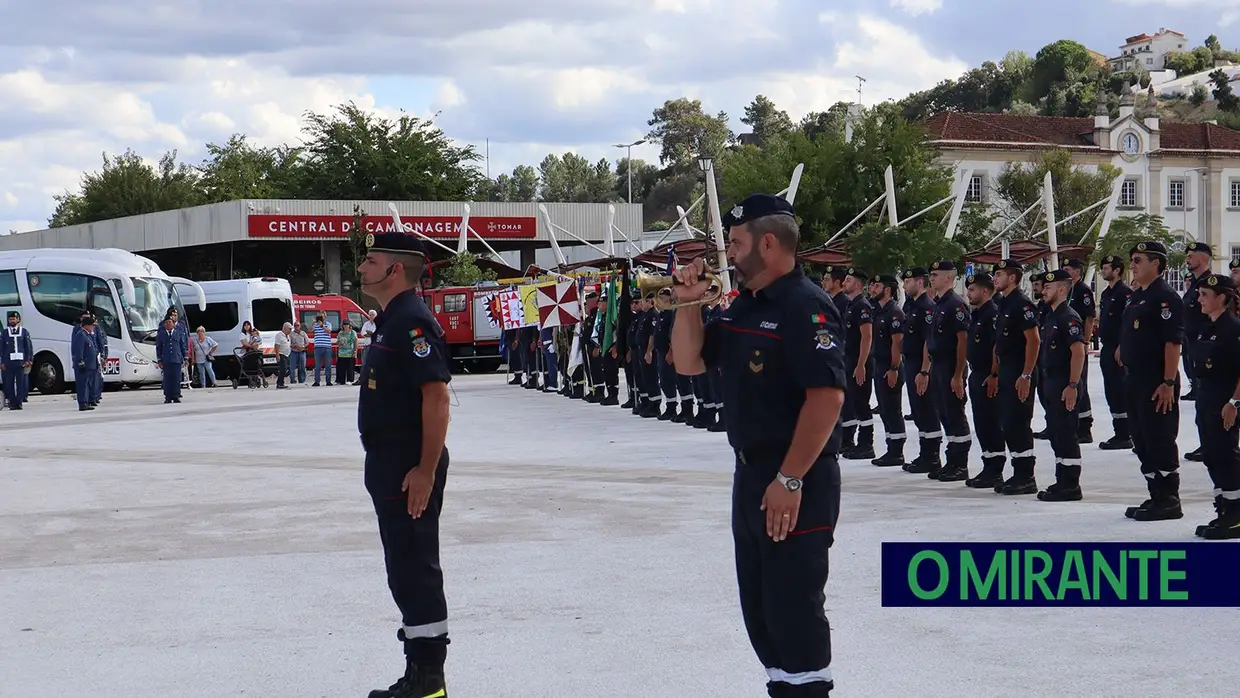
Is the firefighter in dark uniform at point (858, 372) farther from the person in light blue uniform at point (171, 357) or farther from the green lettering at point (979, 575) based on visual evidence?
the person in light blue uniform at point (171, 357)

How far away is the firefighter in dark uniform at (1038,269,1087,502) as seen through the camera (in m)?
10.9

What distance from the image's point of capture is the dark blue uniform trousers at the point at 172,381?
27.0 metres

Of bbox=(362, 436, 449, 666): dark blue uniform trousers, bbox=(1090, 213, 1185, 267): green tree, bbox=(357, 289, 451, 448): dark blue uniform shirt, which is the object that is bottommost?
bbox=(362, 436, 449, 666): dark blue uniform trousers

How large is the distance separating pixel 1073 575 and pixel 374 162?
56.4 m

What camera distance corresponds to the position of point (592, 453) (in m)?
15.4

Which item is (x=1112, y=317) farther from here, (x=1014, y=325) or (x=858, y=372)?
(x=1014, y=325)

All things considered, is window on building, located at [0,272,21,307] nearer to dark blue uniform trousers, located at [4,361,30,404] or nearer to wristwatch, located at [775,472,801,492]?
dark blue uniform trousers, located at [4,361,30,404]

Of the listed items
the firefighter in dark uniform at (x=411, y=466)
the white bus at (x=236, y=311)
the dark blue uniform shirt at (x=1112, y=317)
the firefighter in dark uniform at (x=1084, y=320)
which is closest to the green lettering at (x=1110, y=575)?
the firefighter in dark uniform at (x=411, y=466)

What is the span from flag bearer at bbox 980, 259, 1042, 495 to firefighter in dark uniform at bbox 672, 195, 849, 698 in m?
7.05

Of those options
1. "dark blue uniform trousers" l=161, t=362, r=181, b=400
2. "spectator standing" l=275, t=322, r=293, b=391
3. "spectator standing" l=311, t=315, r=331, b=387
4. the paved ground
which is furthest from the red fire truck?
the paved ground

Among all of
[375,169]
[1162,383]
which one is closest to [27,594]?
[1162,383]

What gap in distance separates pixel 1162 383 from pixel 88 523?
26.3 feet

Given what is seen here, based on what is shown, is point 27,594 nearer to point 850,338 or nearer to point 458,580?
point 458,580

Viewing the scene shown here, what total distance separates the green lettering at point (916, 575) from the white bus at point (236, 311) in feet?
103
